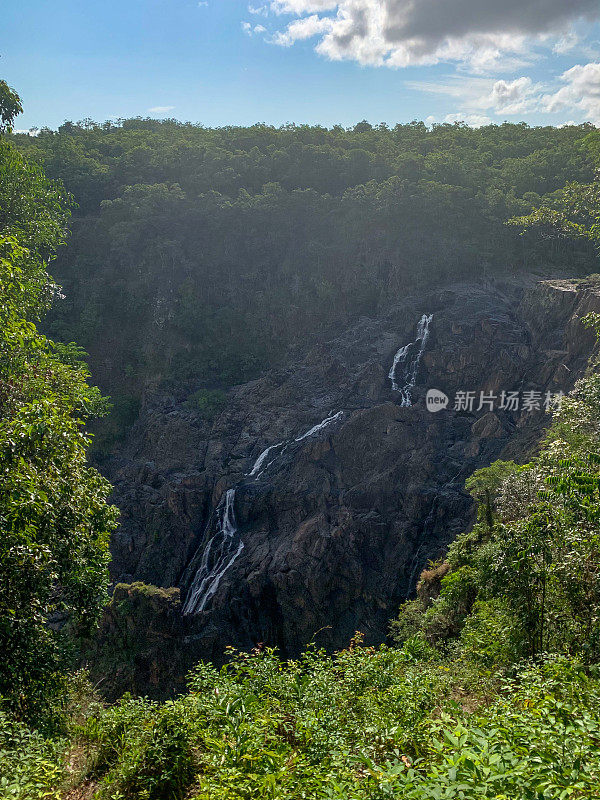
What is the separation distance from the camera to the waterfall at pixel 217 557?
2058cm

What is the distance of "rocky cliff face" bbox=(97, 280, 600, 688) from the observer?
65.2ft

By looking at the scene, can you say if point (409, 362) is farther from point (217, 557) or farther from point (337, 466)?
point (217, 557)

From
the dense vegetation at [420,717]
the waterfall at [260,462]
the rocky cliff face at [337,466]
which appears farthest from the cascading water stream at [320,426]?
the dense vegetation at [420,717]

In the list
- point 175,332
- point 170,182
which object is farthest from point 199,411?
point 170,182

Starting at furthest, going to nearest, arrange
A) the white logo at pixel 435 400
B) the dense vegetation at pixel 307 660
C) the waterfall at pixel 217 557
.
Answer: the white logo at pixel 435 400, the waterfall at pixel 217 557, the dense vegetation at pixel 307 660

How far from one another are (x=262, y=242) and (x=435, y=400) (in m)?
19.2

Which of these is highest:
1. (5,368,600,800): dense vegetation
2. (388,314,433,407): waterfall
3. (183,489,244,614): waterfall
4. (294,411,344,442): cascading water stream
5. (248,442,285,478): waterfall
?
(388,314,433,407): waterfall

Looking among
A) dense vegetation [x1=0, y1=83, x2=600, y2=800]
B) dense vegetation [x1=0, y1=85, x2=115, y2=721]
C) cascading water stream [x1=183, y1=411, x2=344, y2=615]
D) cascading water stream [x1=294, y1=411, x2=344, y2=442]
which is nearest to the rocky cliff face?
cascading water stream [x1=183, y1=411, x2=344, y2=615]

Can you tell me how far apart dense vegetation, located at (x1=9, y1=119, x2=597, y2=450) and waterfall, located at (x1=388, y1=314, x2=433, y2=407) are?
5.21 metres

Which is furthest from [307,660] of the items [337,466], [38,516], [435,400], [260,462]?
[435,400]

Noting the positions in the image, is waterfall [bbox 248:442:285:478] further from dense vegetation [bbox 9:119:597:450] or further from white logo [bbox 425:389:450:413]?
dense vegetation [bbox 9:119:597:450]

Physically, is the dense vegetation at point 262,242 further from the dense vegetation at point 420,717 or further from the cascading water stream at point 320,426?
the dense vegetation at point 420,717

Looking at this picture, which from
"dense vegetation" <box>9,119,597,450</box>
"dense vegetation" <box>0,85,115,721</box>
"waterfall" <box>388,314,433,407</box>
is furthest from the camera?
"dense vegetation" <box>9,119,597,450</box>

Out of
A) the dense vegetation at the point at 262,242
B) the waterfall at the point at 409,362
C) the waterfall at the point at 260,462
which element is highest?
the dense vegetation at the point at 262,242
